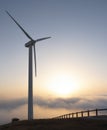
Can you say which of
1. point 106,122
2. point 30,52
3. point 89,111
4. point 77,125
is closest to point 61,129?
point 77,125

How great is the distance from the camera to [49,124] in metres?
36.6

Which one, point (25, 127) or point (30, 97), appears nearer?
point (25, 127)

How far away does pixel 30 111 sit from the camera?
195 feet

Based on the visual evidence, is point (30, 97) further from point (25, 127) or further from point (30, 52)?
point (25, 127)

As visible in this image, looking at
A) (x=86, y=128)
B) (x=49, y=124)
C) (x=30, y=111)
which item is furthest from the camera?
(x=30, y=111)

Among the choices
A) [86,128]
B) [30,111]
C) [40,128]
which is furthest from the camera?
[30,111]

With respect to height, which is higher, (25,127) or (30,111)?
(30,111)

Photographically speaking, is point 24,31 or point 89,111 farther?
point 24,31

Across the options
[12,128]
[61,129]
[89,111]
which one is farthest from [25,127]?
[89,111]

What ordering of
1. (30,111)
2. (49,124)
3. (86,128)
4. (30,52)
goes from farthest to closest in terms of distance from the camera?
(30,52) → (30,111) → (49,124) → (86,128)

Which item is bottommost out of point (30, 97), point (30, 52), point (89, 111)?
point (89, 111)

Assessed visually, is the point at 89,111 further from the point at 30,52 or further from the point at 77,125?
the point at 30,52

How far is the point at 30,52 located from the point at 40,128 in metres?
31.6

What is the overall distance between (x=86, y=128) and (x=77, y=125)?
2142mm
